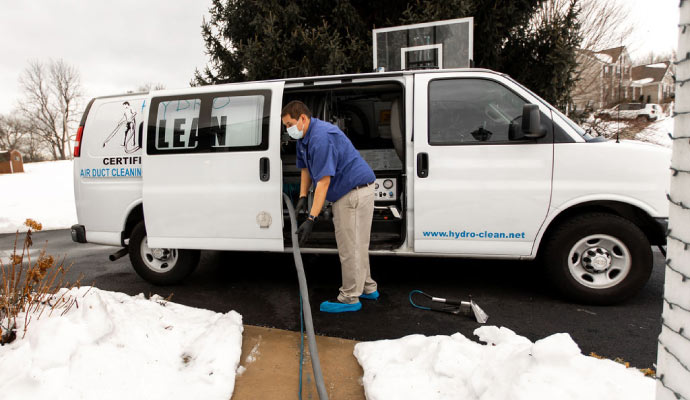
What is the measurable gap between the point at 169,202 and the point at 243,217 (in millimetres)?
801

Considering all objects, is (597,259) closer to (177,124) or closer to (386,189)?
(386,189)

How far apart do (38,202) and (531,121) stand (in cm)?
1420

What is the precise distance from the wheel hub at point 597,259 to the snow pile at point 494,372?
1.38 metres

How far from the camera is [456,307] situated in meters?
3.81

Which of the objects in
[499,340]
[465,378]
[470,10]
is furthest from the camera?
[470,10]

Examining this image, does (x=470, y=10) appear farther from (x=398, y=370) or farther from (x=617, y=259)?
(x=398, y=370)

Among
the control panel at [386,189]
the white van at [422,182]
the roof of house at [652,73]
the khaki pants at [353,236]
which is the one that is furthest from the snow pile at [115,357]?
the roof of house at [652,73]

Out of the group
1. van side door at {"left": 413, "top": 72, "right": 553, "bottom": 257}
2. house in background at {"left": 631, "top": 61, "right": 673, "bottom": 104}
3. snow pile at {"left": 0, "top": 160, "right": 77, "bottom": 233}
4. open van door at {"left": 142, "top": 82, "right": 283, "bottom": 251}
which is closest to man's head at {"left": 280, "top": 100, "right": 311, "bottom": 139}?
open van door at {"left": 142, "top": 82, "right": 283, "bottom": 251}

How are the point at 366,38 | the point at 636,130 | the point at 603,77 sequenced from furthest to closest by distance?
1. the point at 603,77
2. the point at 636,130
3. the point at 366,38

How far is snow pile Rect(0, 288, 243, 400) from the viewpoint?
7.41ft

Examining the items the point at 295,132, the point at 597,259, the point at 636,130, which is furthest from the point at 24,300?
the point at 636,130

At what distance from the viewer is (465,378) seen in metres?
2.39

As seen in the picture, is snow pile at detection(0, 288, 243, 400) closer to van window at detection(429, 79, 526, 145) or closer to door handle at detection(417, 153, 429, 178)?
door handle at detection(417, 153, 429, 178)

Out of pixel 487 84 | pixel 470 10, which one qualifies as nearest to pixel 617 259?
pixel 487 84
